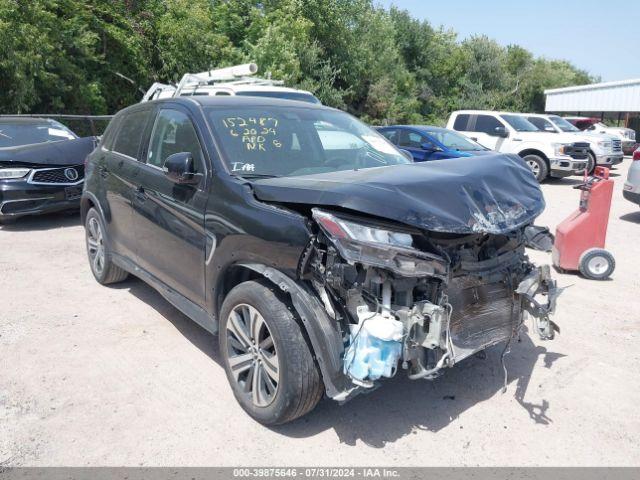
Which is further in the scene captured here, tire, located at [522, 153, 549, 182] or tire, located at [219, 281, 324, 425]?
tire, located at [522, 153, 549, 182]

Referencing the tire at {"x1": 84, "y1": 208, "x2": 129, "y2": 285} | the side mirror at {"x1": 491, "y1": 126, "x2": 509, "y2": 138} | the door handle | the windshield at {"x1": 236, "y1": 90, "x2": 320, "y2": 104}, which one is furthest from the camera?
the side mirror at {"x1": 491, "y1": 126, "x2": 509, "y2": 138}

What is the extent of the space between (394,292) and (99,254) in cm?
382

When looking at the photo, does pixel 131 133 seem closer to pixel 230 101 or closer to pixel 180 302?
pixel 230 101

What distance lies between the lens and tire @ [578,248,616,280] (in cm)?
608

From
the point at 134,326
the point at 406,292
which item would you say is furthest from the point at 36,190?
the point at 406,292

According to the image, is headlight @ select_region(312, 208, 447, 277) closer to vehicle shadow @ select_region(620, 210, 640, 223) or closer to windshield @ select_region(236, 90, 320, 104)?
windshield @ select_region(236, 90, 320, 104)

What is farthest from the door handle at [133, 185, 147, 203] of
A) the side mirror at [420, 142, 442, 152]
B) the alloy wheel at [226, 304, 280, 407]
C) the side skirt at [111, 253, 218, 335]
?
the side mirror at [420, 142, 442, 152]

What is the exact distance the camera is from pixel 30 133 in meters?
9.60

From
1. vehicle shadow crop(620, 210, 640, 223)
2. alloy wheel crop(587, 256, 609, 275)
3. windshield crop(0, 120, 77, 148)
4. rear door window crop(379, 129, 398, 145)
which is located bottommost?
vehicle shadow crop(620, 210, 640, 223)

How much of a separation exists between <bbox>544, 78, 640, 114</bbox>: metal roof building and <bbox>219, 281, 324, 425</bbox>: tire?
36394 mm

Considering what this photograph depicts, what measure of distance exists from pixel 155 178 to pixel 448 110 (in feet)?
117

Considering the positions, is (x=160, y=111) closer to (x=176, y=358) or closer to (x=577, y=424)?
(x=176, y=358)

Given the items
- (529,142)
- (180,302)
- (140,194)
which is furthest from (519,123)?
(180,302)

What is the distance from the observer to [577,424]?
332 centimetres
